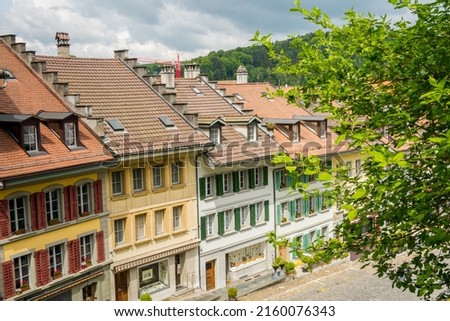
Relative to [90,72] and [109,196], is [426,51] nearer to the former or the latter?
[109,196]

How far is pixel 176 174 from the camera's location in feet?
95.6

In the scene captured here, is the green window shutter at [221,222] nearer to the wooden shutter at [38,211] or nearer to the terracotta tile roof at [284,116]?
the terracotta tile roof at [284,116]

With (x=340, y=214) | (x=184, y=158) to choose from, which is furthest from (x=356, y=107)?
(x=340, y=214)

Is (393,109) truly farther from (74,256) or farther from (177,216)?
(177,216)

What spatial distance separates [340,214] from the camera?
3928cm

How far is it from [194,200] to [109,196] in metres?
5.27

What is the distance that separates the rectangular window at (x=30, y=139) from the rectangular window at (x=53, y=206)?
77.0 inches

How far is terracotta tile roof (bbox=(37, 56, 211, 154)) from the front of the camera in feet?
89.9

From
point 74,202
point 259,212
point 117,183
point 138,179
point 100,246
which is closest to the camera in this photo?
point 74,202

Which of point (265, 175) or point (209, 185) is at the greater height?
point (265, 175)


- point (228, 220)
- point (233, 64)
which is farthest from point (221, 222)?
point (233, 64)

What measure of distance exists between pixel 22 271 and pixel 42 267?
832mm

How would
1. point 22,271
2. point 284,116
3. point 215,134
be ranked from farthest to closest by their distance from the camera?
point 284,116
point 215,134
point 22,271
